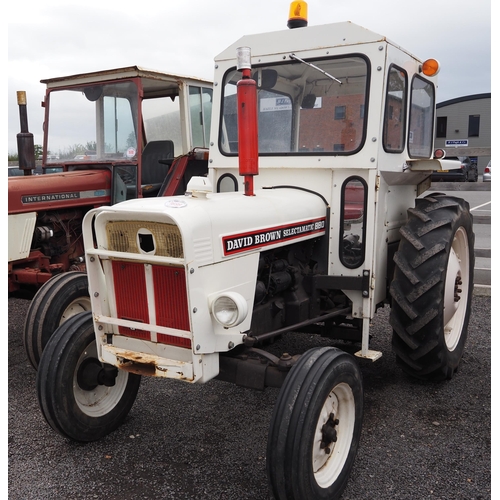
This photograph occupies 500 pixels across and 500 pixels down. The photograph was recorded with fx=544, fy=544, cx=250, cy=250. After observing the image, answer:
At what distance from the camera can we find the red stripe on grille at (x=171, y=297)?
274 centimetres

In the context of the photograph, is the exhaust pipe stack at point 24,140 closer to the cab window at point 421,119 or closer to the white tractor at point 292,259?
the white tractor at point 292,259

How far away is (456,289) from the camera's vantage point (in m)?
4.25

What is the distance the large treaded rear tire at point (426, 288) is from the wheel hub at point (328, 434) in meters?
1.10

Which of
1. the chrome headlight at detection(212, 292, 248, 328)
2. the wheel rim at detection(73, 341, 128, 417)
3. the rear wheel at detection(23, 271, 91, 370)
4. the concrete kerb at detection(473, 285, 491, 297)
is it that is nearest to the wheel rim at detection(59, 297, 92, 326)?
the rear wheel at detection(23, 271, 91, 370)

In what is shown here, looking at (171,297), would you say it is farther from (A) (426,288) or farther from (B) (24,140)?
(B) (24,140)

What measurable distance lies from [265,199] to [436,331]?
1.48 metres

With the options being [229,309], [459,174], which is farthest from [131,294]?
[459,174]

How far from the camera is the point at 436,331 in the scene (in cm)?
365

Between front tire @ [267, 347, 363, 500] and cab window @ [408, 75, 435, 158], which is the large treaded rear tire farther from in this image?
front tire @ [267, 347, 363, 500]

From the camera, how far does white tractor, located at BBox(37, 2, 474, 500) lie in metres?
2.70

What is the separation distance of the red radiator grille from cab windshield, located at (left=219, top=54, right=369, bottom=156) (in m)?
1.45

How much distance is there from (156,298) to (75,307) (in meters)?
1.80

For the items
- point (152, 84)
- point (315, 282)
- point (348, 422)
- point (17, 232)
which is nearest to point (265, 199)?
point (315, 282)

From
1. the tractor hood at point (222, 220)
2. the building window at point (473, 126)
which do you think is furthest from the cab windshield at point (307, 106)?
the building window at point (473, 126)
